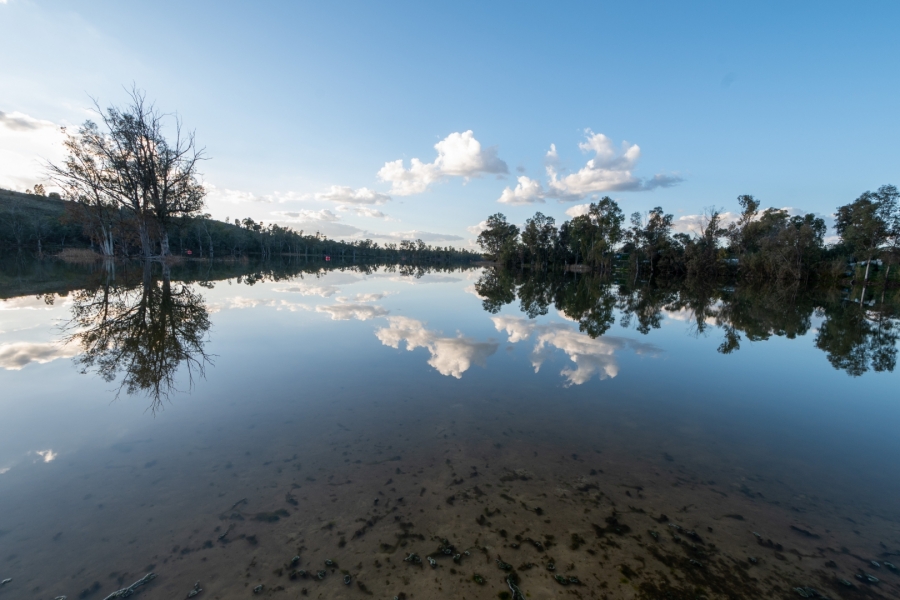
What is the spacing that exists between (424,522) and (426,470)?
0.78m

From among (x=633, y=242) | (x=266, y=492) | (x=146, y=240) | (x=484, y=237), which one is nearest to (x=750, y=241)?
(x=633, y=242)

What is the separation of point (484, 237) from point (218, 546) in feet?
329

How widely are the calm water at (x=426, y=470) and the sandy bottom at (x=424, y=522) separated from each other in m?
0.02

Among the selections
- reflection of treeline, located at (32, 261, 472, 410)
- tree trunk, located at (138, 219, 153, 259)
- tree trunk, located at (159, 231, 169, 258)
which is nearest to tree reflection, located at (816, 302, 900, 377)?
reflection of treeline, located at (32, 261, 472, 410)

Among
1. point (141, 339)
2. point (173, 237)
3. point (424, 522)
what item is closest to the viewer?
point (424, 522)

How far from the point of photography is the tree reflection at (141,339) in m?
6.11

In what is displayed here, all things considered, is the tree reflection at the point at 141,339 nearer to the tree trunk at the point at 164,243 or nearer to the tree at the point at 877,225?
the tree trunk at the point at 164,243

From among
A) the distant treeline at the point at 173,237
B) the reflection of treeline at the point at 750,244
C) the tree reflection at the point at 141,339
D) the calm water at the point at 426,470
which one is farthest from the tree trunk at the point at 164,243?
the reflection of treeline at the point at 750,244

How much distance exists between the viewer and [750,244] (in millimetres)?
53312

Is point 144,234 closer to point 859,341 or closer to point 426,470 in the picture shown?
point 426,470

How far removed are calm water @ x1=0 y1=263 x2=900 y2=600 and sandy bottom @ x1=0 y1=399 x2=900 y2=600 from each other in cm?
2

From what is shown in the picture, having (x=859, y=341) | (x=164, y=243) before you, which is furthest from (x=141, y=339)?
(x=164, y=243)

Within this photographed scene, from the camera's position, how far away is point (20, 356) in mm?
6750

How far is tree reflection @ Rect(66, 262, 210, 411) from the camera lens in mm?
6105
